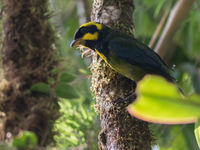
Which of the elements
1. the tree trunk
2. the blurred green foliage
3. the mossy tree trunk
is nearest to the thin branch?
the blurred green foliage

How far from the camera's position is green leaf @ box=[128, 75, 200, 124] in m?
0.82

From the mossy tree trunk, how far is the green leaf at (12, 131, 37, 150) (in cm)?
35

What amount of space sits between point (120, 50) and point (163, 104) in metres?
2.10

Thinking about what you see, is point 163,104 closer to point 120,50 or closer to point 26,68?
Answer: point 26,68

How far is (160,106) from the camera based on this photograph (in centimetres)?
84

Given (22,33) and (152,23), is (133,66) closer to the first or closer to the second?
(22,33)

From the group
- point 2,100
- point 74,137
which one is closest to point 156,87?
point 2,100

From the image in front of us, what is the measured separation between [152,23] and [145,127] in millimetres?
4611

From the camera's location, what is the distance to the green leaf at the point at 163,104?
818mm

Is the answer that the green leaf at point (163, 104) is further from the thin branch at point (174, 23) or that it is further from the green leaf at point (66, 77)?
the thin branch at point (174, 23)

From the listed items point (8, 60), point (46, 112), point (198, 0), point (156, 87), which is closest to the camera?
point (156, 87)

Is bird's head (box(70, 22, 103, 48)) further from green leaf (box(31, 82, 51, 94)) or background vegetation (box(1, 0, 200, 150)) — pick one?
green leaf (box(31, 82, 51, 94))

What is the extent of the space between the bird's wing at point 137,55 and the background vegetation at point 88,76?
19.1 inches

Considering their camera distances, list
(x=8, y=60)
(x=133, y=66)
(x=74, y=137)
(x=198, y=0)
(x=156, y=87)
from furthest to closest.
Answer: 1. (x=198, y=0)
2. (x=74, y=137)
3. (x=133, y=66)
4. (x=8, y=60)
5. (x=156, y=87)
